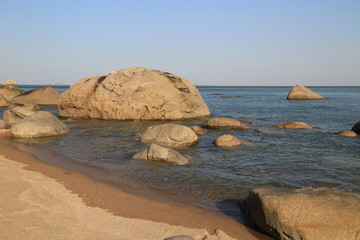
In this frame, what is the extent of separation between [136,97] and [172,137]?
9058 millimetres

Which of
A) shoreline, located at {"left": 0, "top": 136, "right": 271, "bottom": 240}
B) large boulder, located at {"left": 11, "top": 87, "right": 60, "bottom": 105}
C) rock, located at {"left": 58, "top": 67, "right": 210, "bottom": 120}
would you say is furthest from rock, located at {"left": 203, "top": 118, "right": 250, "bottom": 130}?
large boulder, located at {"left": 11, "top": 87, "right": 60, "bottom": 105}

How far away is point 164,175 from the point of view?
8758 millimetres

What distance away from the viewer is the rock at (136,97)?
21469 millimetres

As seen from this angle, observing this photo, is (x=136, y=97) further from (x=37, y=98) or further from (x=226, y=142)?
(x=37, y=98)

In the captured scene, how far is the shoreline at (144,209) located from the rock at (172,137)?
5.15 meters

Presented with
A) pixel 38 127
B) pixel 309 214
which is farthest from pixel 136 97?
pixel 309 214

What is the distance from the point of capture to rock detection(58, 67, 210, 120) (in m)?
21.5

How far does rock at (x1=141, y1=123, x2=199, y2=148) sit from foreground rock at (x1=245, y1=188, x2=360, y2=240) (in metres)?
7.67

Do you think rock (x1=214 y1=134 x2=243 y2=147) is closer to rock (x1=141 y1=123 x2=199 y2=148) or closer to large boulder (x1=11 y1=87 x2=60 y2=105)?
rock (x1=141 y1=123 x2=199 y2=148)

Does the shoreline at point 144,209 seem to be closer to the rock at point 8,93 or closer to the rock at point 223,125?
the rock at point 223,125

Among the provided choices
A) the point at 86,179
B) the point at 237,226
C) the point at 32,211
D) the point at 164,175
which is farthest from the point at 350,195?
the point at 86,179

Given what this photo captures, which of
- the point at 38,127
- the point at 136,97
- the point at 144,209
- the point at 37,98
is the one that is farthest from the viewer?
the point at 37,98

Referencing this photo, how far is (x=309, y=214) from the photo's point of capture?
4875mm

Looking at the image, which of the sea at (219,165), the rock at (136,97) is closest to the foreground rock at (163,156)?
the sea at (219,165)
